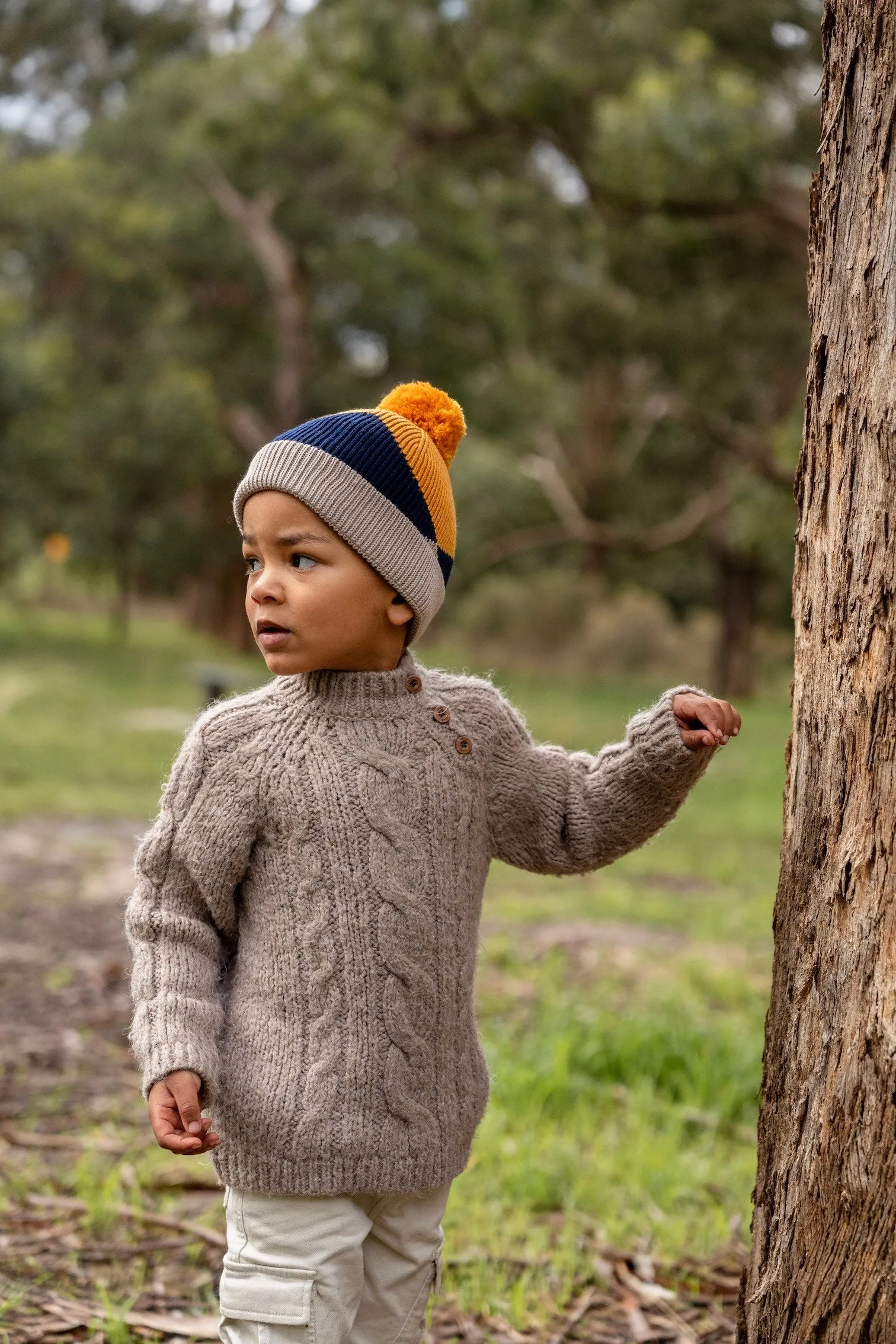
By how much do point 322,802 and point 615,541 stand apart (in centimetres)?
1382

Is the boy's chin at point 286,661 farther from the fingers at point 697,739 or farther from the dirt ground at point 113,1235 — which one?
the dirt ground at point 113,1235

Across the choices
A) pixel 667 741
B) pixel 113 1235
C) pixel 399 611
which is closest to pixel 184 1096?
pixel 399 611

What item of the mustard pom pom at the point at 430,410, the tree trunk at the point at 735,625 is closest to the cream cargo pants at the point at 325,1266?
the mustard pom pom at the point at 430,410

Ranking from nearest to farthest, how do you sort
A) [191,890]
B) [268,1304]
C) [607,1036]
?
1. [268,1304]
2. [191,890]
3. [607,1036]

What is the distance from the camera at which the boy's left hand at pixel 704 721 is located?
217 cm

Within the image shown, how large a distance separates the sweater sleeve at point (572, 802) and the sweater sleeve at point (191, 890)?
437 millimetres

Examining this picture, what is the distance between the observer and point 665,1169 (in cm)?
367

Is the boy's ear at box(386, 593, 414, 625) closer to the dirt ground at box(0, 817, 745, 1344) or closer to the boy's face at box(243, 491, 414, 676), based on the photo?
the boy's face at box(243, 491, 414, 676)

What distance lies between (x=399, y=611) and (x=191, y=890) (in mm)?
522

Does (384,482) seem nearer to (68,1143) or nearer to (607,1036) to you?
(68,1143)

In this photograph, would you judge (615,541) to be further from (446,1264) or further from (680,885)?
(446,1264)

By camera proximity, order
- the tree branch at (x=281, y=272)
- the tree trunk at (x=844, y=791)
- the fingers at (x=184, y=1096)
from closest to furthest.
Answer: the tree trunk at (x=844, y=791) < the fingers at (x=184, y=1096) < the tree branch at (x=281, y=272)

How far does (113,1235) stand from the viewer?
321cm

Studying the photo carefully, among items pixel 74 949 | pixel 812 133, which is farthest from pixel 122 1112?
pixel 812 133
